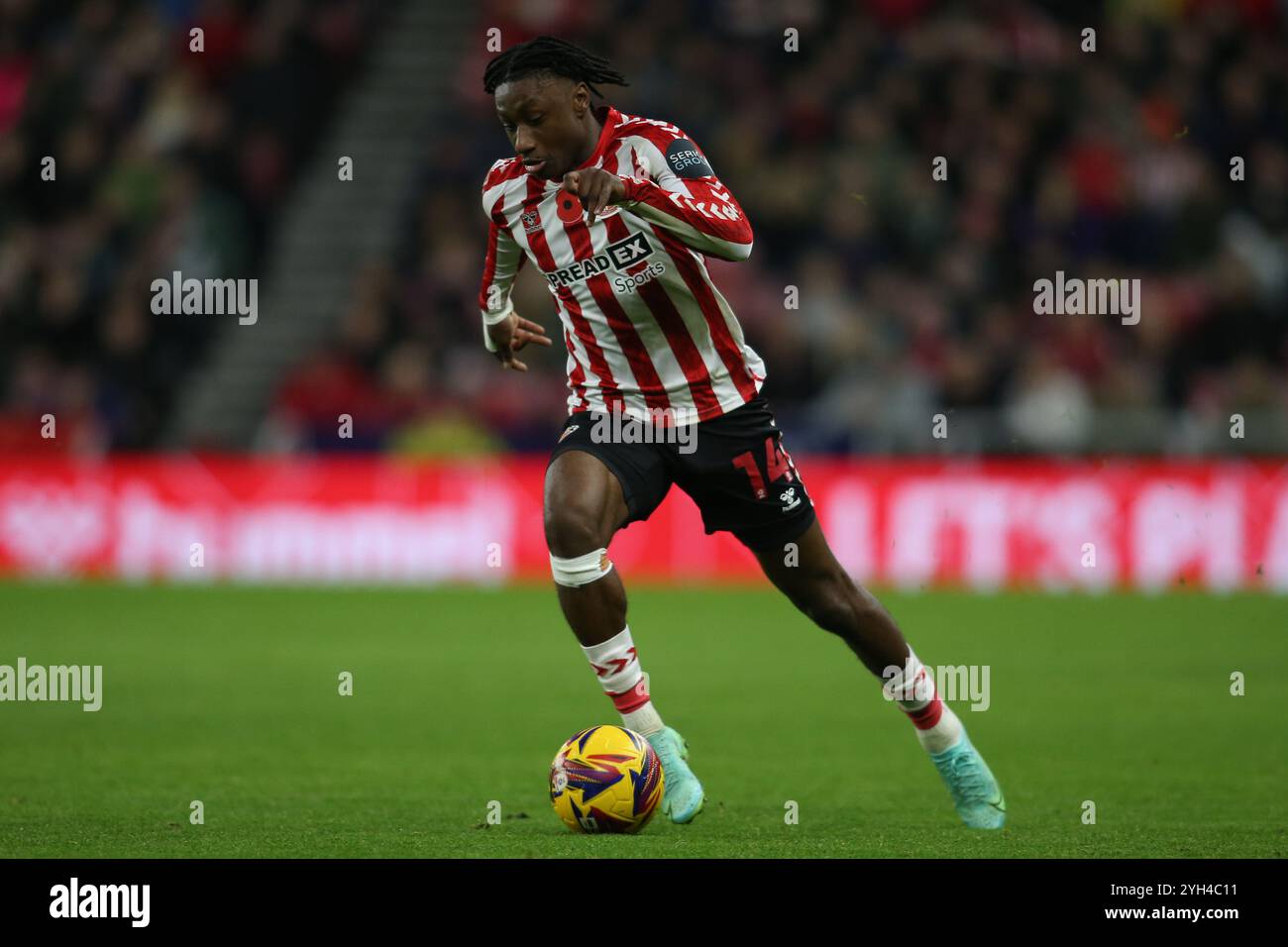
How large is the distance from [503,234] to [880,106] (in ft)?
41.4

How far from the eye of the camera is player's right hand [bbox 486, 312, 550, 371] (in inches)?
283

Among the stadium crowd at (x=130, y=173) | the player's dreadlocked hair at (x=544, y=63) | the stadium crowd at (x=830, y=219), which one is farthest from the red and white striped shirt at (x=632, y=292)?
the stadium crowd at (x=130, y=173)

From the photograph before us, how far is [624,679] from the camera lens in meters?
6.48

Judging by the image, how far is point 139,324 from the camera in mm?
18609

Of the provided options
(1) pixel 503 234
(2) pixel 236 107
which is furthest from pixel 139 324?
(1) pixel 503 234

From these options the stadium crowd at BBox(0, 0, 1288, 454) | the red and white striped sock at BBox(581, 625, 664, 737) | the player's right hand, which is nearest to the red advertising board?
the stadium crowd at BBox(0, 0, 1288, 454)

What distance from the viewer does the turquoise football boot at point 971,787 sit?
251 inches

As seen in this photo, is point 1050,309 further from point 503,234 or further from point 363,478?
point 503,234

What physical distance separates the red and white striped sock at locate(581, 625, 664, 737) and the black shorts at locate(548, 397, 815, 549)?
427mm

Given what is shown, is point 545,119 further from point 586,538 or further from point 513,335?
point 586,538

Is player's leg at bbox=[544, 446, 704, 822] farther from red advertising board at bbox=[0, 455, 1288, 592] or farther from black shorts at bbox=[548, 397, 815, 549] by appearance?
red advertising board at bbox=[0, 455, 1288, 592]

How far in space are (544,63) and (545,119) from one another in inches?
7.0
